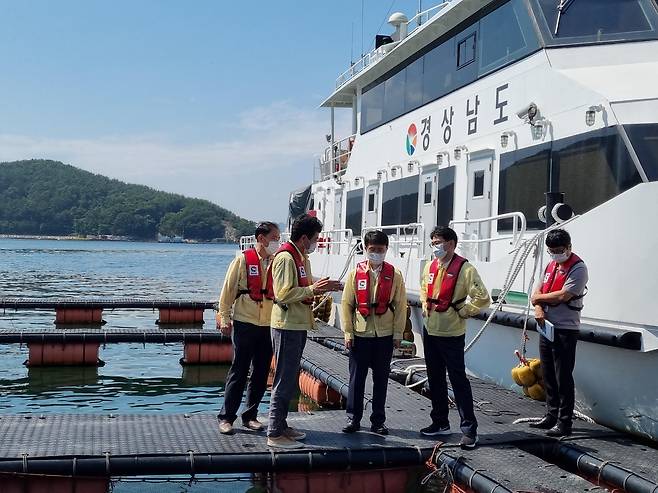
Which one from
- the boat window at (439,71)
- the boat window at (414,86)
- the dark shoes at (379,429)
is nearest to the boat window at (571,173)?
the boat window at (439,71)

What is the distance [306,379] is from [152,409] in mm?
2103

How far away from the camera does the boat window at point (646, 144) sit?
6430 millimetres

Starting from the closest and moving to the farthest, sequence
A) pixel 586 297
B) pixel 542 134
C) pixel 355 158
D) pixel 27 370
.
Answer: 1. pixel 586 297
2. pixel 542 134
3. pixel 27 370
4. pixel 355 158

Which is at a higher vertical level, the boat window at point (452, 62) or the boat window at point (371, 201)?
the boat window at point (452, 62)

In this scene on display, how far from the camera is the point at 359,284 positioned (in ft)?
19.6

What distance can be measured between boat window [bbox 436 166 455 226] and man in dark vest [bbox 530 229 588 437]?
14.1 feet

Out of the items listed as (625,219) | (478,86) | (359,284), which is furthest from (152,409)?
(625,219)

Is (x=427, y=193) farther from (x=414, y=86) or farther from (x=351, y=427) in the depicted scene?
(x=351, y=427)

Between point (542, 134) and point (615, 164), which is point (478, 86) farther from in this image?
point (615, 164)

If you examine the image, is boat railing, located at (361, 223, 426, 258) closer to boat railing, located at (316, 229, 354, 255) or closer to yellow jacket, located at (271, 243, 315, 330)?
boat railing, located at (316, 229, 354, 255)

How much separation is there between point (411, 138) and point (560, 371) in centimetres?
665

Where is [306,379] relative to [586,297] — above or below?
below

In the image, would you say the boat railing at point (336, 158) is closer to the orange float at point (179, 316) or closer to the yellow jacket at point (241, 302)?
the orange float at point (179, 316)

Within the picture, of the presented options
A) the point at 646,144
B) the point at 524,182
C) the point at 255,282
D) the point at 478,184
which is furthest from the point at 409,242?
the point at 255,282
